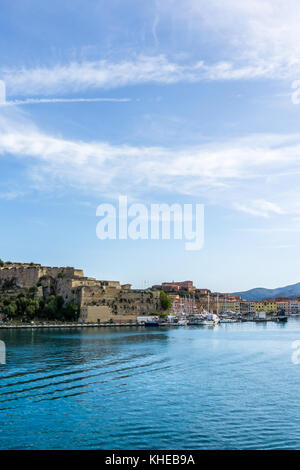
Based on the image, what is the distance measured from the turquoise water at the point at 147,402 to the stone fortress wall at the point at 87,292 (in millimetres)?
26611

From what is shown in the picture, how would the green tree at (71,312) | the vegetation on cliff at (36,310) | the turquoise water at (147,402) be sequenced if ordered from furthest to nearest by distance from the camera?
1. the green tree at (71,312)
2. the vegetation on cliff at (36,310)
3. the turquoise water at (147,402)

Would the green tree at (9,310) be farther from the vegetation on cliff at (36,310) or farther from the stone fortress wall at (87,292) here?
the stone fortress wall at (87,292)

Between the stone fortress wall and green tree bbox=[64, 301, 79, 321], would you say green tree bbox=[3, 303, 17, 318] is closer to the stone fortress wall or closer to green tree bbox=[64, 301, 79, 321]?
the stone fortress wall

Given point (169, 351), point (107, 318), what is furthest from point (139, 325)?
point (169, 351)

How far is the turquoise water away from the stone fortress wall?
26611 millimetres

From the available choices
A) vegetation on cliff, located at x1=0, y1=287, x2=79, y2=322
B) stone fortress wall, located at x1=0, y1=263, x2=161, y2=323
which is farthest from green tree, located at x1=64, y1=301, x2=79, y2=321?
stone fortress wall, located at x1=0, y1=263, x2=161, y2=323

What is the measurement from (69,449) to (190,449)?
209cm

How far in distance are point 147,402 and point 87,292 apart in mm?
35443

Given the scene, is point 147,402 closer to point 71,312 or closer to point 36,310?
point 71,312

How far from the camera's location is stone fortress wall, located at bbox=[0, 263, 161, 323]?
153 feet

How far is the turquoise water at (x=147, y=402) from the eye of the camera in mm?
8961

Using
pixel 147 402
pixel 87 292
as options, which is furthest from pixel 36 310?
pixel 147 402

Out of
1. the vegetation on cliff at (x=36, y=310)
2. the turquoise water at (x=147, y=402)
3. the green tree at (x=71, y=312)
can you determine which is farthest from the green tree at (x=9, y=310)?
the turquoise water at (x=147, y=402)

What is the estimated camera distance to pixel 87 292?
46.7 m
